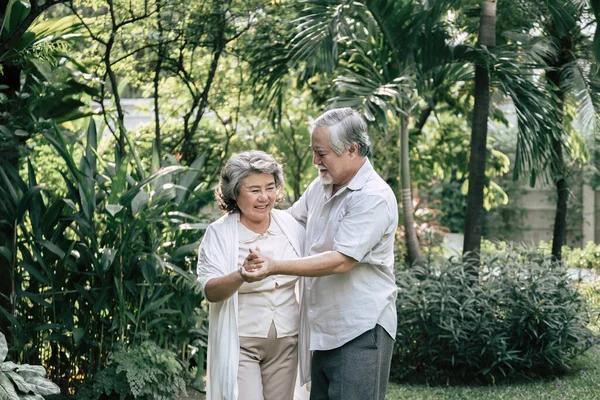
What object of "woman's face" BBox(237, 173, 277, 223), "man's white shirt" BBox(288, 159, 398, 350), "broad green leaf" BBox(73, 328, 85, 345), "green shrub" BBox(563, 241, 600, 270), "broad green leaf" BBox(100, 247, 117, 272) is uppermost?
"woman's face" BBox(237, 173, 277, 223)

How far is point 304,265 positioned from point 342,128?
53 cm

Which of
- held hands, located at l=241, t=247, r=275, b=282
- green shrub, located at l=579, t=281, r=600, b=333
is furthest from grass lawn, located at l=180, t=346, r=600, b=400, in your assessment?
held hands, located at l=241, t=247, r=275, b=282

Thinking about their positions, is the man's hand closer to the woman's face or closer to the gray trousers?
the woman's face

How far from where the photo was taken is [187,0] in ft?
23.0

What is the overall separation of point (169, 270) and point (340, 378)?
8.73ft

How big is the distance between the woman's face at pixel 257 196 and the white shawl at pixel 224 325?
87mm

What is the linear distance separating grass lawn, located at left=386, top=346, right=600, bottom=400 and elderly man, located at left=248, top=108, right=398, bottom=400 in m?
2.85

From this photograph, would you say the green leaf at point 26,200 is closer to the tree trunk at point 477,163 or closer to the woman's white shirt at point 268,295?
the woman's white shirt at point 268,295

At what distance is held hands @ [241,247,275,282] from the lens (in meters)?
2.78

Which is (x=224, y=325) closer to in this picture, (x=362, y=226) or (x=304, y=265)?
(x=304, y=265)

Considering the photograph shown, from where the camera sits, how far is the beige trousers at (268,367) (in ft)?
10.1

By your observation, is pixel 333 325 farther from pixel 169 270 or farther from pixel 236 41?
pixel 236 41

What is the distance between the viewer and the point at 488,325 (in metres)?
6.14

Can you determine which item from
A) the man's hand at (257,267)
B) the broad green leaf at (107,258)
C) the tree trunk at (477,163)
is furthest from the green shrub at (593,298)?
the man's hand at (257,267)
